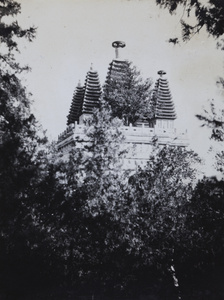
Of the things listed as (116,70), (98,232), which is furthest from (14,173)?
(116,70)

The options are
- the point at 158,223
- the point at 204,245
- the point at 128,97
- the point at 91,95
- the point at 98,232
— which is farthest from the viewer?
the point at 91,95

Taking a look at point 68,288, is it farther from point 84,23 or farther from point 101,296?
point 84,23

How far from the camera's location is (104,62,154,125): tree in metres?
21.5

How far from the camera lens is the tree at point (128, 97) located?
70.4 feet

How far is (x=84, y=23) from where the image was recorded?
8180 mm

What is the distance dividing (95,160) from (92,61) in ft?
8.01

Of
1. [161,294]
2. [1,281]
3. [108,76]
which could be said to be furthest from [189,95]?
[108,76]

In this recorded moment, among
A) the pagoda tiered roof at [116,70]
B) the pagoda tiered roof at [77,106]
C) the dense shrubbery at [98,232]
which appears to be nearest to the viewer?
the dense shrubbery at [98,232]

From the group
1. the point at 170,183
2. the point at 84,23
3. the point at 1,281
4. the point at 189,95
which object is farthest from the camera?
the point at 170,183

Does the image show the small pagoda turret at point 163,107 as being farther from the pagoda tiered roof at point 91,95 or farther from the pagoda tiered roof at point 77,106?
the pagoda tiered roof at point 77,106

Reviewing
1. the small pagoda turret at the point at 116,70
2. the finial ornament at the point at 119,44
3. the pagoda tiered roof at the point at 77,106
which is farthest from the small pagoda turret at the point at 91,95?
the finial ornament at the point at 119,44

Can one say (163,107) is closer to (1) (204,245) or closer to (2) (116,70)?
(2) (116,70)

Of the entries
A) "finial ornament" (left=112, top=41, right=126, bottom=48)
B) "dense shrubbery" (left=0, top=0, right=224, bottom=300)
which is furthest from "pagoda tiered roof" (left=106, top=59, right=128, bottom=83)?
"dense shrubbery" (left=0, top=0, right=224, bottom=300)

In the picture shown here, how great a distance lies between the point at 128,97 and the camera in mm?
→ 21781
